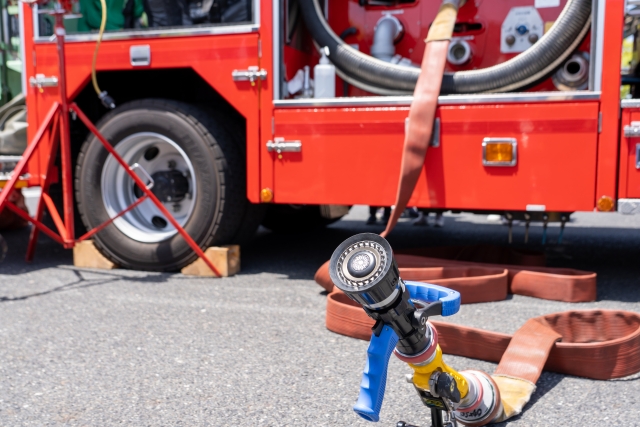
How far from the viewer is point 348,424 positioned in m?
2.11

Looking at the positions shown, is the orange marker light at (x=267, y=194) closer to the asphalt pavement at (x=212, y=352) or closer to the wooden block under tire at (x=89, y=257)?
the asphalt pavement at (x=212, y=352)

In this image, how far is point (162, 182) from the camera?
4391 mm

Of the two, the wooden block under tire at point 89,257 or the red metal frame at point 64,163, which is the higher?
the red metal frame at point 64,163

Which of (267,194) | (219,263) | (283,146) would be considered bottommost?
(219,263)

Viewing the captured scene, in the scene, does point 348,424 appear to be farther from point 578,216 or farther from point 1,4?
point 578,216

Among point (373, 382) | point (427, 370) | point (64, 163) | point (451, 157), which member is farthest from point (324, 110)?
point (373, 382)

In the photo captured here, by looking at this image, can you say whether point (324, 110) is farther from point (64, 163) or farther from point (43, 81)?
point (43, 81)

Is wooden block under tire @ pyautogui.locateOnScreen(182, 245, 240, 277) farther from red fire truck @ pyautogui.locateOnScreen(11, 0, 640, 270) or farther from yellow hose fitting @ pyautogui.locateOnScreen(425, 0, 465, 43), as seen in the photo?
yellow hose fitting @ pyautogui.locateOnScreen(425, 0, 465, 43)

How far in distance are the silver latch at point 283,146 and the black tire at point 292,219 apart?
161cm

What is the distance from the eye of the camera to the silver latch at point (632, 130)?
3.38 meters

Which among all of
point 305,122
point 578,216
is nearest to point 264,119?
point 305,122

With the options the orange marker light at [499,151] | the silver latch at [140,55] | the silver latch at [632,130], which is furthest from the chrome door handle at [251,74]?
the silver latch at [632,130]

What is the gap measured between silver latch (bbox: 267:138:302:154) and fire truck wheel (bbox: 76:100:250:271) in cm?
36

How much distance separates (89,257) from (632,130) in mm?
3233
